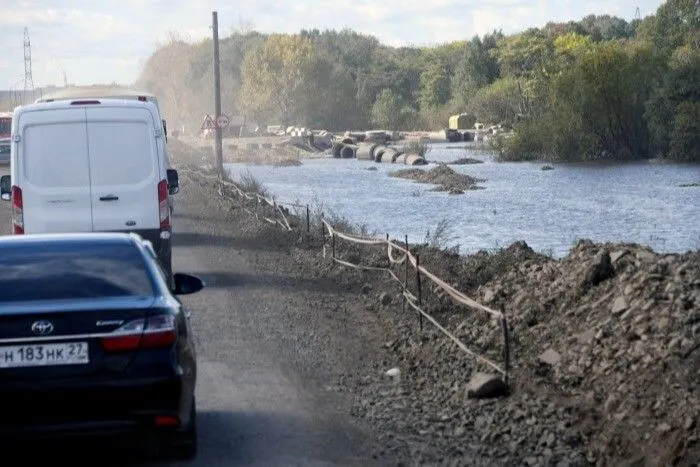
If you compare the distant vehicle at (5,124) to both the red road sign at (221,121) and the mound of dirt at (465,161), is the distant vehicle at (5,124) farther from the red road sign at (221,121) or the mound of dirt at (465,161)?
the red road sign at (221,121)

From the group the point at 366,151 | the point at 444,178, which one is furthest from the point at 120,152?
the point at 366,151

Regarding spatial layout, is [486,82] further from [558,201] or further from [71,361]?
[71,361]

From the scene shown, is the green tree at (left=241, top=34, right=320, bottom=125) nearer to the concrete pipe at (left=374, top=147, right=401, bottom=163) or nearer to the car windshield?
the concrete pipe at (left=374, top=147, right=401, bottom=163)

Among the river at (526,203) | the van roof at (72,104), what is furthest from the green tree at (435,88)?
the van roof at (72,104)

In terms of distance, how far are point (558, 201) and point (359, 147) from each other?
146ft

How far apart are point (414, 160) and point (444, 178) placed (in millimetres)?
16887

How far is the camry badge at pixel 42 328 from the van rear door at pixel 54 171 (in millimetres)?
9277

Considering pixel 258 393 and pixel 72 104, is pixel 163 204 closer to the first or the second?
pixel 72 104

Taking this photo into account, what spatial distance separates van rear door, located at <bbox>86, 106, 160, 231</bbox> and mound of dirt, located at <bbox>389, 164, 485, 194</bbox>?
34386mm

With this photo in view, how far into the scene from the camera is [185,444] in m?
8.12

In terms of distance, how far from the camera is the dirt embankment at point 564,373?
8695 millimetres

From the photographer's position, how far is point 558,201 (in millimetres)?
45344

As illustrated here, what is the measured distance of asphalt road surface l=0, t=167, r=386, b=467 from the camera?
852 cm

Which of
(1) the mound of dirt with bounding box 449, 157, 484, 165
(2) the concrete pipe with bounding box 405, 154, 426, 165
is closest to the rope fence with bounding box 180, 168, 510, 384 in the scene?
(1) the mound of dirt with bounding box 449, 157, 484, 165
